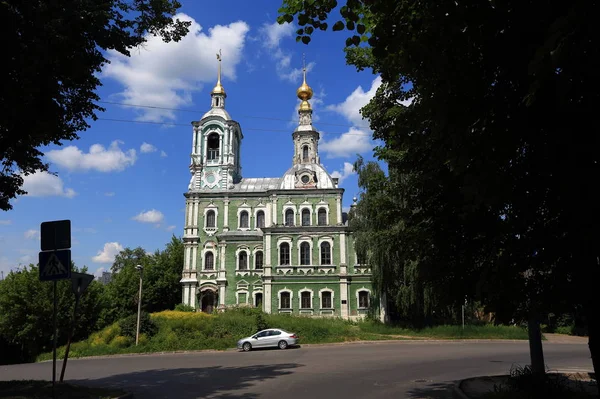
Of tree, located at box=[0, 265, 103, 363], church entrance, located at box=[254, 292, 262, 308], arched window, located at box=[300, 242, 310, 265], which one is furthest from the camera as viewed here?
church entrance, located at box=[254, 292, 262, 308]

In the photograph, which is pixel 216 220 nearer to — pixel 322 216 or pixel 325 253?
pixel 322 216

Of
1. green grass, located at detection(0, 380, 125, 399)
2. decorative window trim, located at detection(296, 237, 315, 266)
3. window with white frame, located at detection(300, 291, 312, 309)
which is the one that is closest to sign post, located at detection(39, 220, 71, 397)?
green grass, located at detection(0, 380, 125, 399)

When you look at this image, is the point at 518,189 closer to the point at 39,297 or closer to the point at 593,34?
the point at 593,34

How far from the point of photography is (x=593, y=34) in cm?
395

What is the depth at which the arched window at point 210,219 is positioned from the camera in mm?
45531

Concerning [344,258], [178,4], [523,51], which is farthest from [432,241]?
[344,258]

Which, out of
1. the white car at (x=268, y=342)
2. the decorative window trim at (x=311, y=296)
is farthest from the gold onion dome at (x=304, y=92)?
the white car at (x=268, y=342)

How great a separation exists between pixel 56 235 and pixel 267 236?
33.2 metres

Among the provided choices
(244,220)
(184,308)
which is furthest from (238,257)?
(184,308)

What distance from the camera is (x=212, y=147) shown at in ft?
159

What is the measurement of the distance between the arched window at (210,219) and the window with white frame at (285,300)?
10.1m

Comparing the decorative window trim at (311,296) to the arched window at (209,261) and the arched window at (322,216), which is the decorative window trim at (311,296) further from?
the arched window at (209,261)

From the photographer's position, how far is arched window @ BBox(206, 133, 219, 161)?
48.0 metres

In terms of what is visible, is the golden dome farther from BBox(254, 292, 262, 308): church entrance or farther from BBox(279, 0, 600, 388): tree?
BBox(279, 0, 600, 388): tree
